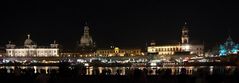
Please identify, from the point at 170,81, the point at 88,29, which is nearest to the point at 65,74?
the point at 170,81

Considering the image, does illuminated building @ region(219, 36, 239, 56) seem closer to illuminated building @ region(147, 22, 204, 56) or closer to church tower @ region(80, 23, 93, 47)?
illuminated building @ region(147, 22, 204, 56)

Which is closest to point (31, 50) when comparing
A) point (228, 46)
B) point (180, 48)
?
point (180, 48)

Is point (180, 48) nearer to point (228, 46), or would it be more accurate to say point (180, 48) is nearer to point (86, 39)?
point (228, 46)

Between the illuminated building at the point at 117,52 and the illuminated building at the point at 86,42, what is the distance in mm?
6333

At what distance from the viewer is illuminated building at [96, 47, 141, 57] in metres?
158

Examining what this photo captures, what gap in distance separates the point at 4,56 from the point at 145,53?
1599 inches

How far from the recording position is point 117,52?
161000mm

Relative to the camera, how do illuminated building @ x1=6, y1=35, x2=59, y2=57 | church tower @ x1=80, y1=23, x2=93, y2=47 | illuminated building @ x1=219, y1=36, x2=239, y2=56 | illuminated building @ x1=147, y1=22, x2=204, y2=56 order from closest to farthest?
1. illuminated building @ x1=147, y1=22, x2=204, y2=56
2. illuminated building @ x1=219, y1=36, x2=239, y2=56
3. illuminated building @ x1=6, y1=35, x2=59, y2=57
4. church tower @ x1=80, y1=23, x2=93, y2=47

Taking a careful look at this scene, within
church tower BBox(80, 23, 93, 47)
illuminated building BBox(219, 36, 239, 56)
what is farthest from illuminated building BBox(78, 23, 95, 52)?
illuminated building BBox(219, 36, 239, 56)

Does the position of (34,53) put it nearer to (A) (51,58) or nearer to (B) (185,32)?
(A) (51,58)

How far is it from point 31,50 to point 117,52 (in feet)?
84.6

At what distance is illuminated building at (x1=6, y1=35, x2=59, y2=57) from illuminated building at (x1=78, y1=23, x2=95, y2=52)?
8.32 m

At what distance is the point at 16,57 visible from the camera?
162625 millimetres

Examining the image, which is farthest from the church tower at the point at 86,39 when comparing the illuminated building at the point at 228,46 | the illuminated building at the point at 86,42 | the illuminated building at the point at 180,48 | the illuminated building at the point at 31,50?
the illuminated building at the point at 228,46
